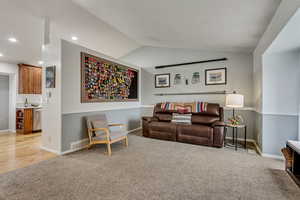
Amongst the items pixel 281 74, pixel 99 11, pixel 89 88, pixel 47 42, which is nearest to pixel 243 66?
pixel 281 74

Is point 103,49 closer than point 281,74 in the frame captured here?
No

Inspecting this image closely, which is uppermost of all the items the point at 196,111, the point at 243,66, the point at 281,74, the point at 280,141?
the point at 243,66

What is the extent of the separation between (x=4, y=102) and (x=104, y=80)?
4322mm

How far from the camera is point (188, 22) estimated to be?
105 inches

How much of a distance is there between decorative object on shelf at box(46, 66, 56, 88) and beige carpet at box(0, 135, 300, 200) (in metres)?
1.56

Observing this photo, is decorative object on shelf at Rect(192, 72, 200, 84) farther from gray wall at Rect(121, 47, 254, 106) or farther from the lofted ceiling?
the lofted ceiling

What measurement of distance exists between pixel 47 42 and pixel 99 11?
142 centimetres

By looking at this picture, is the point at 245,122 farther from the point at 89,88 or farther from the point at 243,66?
the point at 89,88

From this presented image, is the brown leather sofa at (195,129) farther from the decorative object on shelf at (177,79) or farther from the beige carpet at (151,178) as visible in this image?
the decorative object on shelf at (177,79)

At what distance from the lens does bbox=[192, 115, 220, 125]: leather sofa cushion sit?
3.85 metres

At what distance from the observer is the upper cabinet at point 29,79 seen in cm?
504

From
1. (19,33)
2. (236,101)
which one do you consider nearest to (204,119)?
(236,101)

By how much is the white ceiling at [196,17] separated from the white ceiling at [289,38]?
36 cm

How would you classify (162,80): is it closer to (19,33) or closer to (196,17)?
(196,17)
